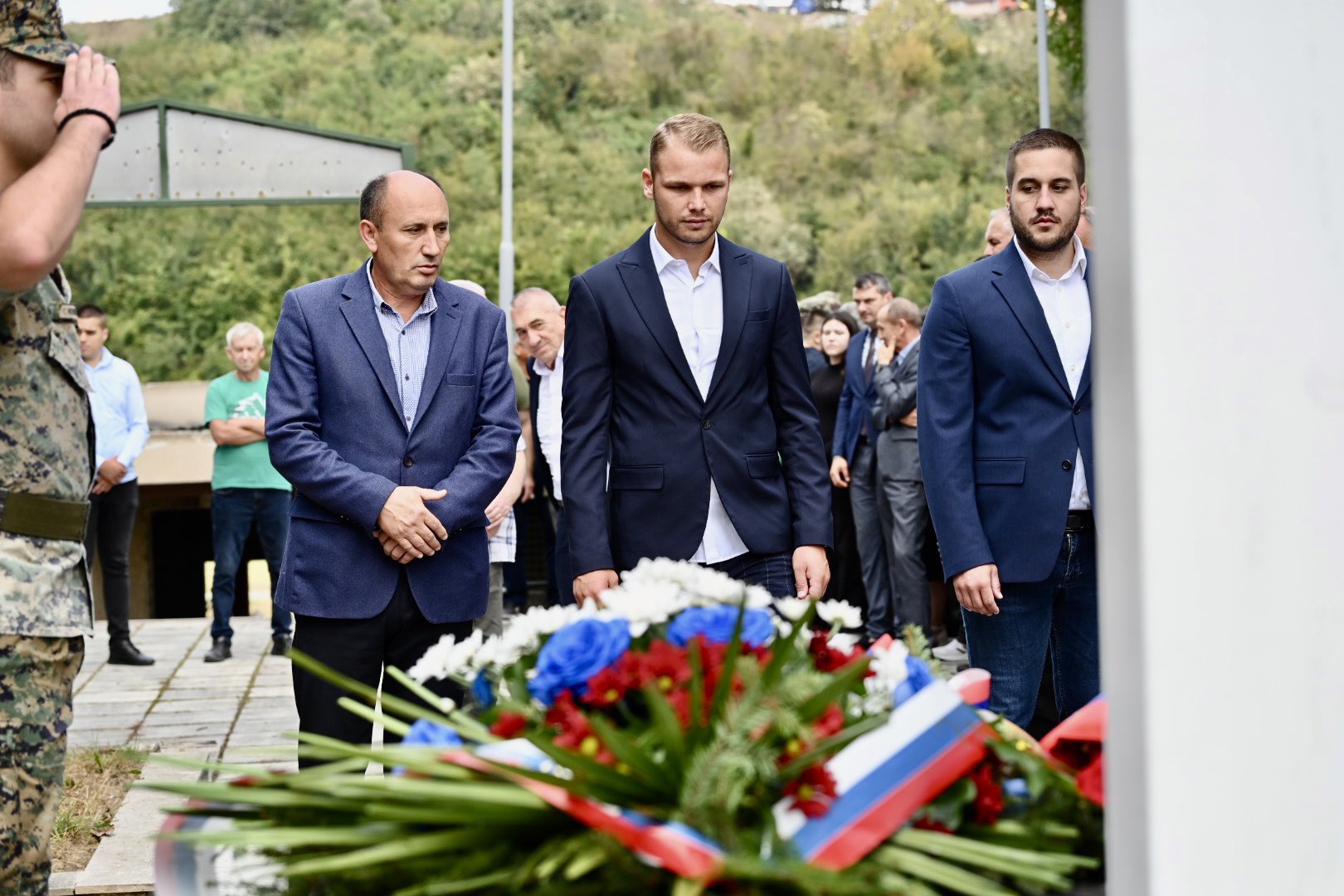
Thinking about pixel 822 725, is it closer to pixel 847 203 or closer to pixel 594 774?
pixel 594 774

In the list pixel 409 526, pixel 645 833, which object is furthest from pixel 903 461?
pixel 645 833

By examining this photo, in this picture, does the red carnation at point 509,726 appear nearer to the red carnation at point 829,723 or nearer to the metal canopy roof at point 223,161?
the red carnation at point 829,723

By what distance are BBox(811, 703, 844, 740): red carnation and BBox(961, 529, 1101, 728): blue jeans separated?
8.39 feet

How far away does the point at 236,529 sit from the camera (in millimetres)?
9922

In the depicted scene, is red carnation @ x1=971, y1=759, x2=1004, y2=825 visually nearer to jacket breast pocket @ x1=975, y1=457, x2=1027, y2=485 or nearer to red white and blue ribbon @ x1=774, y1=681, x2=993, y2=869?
red white and blue ribbon @ x1=774, y1=681, x2=993, y2=869

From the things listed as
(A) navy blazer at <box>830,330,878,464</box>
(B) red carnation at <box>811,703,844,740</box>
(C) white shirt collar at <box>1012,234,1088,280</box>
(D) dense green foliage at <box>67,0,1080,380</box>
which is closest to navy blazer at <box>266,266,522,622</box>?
(C) white shirt collar at <box>1012,234,1088,280</box>

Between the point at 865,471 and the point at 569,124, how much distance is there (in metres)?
55.3

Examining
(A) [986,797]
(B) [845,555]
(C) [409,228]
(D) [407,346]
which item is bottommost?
(B) [845,555]

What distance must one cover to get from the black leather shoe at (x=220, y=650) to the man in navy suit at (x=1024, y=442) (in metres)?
6.83

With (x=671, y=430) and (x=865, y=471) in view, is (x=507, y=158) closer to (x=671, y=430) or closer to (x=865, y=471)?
(x=865, y=471)

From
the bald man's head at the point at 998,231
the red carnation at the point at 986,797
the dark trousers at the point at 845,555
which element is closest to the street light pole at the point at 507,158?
the dark trousers at the point at 845,555

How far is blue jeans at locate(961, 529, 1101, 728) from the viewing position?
4082mm

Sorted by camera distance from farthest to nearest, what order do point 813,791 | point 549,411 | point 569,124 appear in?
point 569,124, point 549,411, point 813,791

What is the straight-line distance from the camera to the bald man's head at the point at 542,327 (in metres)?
7.71
